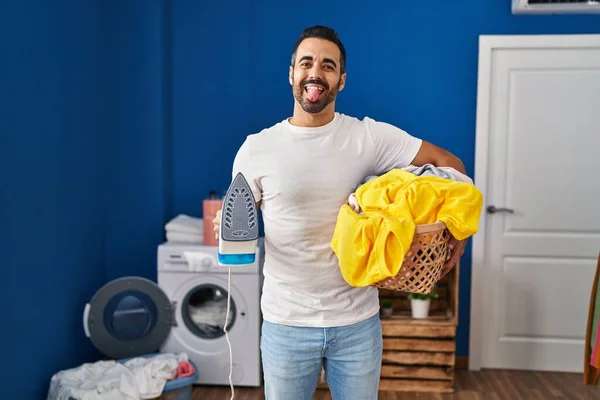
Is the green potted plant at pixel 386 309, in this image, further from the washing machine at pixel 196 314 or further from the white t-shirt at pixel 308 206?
the white t-shirt at pixel 308 206

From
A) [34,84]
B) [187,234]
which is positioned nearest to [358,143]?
[34,84]

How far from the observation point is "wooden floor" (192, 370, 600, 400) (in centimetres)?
351

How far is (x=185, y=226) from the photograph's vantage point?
3.70 meters

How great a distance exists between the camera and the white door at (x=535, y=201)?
3.84 m

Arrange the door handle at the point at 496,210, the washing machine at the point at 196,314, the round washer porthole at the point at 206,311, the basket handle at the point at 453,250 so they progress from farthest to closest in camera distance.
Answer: the door handle at the point at 496,210 < the round washer porthole at the point at 206,311 < the washing machine at the point at 196,314 < the basket handle at the point at 453,250

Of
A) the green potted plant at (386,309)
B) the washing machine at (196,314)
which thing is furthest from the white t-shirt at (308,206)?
the green potted plant at (386,309)

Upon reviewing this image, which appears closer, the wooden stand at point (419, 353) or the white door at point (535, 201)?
the wooden stand at point (419, 353)

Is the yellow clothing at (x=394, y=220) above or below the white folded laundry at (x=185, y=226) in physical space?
above

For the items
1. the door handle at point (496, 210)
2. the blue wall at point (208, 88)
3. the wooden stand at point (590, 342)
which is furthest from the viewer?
the door handle at point (496, 210)

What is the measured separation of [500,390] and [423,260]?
2.49m

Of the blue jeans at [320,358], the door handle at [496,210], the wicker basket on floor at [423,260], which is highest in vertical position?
the wicker basket on floor at [423,260]

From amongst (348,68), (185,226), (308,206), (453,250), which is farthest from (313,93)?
(348,68)

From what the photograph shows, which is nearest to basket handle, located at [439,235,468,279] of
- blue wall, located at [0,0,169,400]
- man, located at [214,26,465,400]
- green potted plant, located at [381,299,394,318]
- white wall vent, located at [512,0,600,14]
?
man, located at [214,26,465,400]

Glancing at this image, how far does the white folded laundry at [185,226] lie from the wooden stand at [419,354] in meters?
1.07
